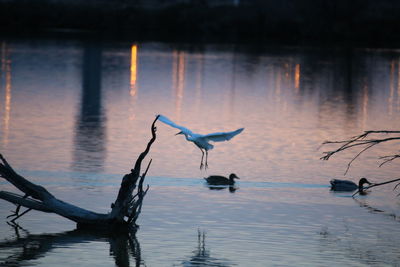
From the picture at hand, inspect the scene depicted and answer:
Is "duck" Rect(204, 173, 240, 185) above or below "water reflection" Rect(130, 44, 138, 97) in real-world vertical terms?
below

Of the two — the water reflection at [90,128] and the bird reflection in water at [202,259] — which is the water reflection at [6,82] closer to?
Answer: the water reflection at [90,128]

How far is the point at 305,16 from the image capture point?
73.7 meters

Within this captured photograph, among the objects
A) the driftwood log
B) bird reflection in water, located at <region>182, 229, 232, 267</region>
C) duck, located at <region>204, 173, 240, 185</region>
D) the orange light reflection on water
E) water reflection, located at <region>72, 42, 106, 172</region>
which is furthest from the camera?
the orange light reflection on water

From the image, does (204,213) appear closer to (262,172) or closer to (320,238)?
(320,238)

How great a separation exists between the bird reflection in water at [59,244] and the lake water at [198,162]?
26 millimetres

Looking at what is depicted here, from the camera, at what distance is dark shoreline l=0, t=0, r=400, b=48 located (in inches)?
2734

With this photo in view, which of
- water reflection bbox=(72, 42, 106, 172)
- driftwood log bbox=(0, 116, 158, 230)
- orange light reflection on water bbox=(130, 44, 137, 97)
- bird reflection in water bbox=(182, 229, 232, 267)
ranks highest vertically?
orange light reflection on water bbox=(130, 44, 137, 97)

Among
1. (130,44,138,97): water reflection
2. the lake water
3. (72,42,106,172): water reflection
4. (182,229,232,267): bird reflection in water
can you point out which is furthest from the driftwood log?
(130,44,138,97): water reflection

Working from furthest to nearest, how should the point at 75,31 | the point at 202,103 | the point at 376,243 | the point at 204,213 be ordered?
the point at 75,31
the point at 202,103
the point at 204,213
the point at 376,243

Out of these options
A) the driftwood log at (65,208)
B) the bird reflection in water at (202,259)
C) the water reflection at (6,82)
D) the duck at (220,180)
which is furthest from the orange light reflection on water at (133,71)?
the bird reflection in water at (202,259)

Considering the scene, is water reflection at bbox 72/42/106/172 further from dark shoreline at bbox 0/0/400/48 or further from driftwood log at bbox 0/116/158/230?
dark shoreline at bbox 0/0/400/48

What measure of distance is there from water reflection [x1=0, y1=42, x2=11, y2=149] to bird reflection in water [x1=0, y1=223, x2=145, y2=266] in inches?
293

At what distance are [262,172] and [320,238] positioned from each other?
4836 millimetres

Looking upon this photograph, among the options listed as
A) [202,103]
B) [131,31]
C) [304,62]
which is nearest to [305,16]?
[131,31]
